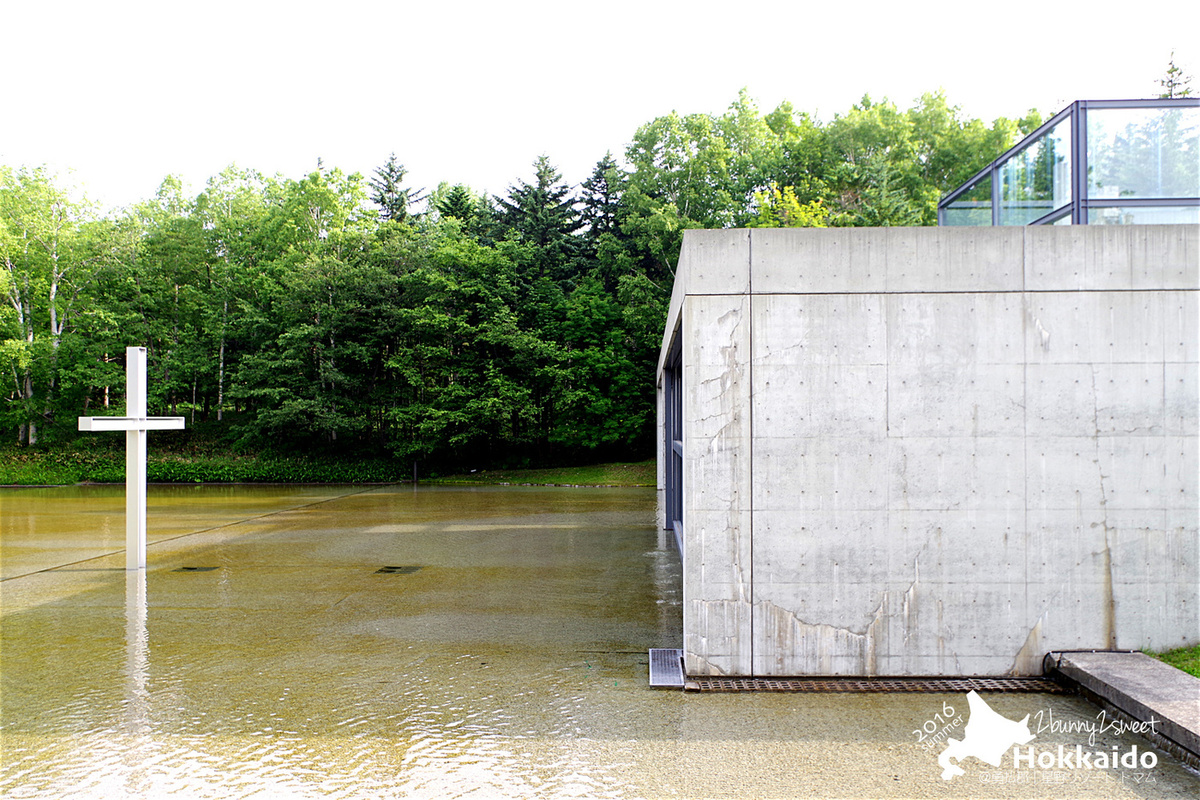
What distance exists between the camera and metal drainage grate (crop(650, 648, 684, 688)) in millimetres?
5523

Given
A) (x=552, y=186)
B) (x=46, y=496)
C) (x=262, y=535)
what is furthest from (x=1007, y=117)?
(x=46, y=496)

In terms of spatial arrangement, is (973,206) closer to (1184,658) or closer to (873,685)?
(1184,658)

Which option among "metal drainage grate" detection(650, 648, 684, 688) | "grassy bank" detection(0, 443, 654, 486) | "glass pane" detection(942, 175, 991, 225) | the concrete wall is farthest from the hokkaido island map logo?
"grassy bank" detection(0, 443, 654, 486)

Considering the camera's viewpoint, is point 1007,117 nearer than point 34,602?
No

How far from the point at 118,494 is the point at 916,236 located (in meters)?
25.0

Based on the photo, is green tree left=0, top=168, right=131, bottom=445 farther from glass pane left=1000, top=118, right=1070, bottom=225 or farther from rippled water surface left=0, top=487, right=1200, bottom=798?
glass pane left=1000, top=118, right=1070, bottom=225

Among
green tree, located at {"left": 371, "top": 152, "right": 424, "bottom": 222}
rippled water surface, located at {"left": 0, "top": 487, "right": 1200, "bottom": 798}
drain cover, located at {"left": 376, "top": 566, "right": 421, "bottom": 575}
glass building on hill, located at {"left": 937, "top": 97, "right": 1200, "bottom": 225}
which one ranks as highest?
green tree, located at {"left": 371, "top": 152, "right": 424, "bottom": 222}

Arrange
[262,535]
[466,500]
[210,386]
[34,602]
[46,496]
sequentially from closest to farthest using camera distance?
[34,602] → [262,535] → [466,500] → [46,496] → [210,386]

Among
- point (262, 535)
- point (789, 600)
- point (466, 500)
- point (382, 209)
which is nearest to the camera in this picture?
point (789, 600)

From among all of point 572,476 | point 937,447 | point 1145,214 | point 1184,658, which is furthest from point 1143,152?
point 572,476

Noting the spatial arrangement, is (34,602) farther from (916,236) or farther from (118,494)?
(118,494)

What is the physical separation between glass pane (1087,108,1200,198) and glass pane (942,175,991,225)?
2.50 metres

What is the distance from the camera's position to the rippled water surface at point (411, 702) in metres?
4.03

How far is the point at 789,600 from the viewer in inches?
223
